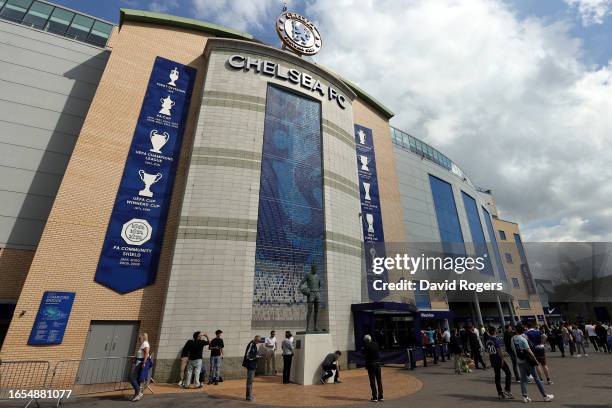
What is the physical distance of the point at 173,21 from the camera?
21141mm

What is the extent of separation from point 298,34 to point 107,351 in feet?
81.6

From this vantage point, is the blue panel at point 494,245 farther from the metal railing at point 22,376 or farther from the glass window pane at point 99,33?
the glass window pane at point 99,33

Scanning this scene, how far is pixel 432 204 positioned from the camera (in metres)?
35.5

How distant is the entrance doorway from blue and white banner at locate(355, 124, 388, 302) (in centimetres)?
1517

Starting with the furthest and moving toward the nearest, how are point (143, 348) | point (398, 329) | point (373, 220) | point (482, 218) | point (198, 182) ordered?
point (482, 218), point (373, 220), point (398, 329), point (198, 182), point (143, 348)

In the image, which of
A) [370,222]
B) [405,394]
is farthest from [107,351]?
[370,222]

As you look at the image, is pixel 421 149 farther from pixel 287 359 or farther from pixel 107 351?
pixel 107 351

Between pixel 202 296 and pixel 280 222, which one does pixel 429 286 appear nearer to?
pixel 280 222

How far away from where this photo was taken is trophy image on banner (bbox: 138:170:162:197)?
16406 mm

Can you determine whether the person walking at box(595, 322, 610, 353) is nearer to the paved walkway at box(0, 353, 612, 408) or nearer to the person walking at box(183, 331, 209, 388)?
the paved walkway at box(0, 353, 612, 408)

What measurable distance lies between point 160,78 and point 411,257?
82.4 feet

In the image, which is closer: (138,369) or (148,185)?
(138,369)

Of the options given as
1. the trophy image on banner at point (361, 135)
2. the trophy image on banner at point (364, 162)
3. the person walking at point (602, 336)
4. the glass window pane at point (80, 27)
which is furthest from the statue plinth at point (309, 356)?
the glass window pane at point (80, 27)

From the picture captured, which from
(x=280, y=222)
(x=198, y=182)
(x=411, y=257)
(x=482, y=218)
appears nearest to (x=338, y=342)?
(x=280, y=222)
